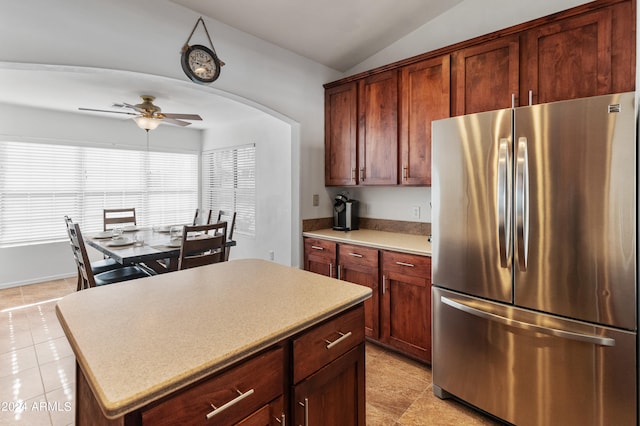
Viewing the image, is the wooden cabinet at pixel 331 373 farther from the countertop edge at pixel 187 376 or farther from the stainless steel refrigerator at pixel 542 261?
the stainless steel refrigerator at pixel 542 261

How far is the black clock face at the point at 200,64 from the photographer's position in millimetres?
2404

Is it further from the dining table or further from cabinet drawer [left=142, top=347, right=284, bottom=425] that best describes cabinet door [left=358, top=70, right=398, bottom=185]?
cabinet drawer [left=142, top=347, right=284, bottom=425]

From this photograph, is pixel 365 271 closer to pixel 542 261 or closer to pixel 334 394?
pixel 542 261

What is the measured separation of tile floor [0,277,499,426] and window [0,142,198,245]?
6.38ft

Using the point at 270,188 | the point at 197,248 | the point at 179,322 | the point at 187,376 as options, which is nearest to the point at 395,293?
the point at 197,248

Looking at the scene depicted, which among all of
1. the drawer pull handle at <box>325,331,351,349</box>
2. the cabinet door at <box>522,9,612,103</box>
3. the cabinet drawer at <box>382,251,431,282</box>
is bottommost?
the drawer pull handle at <box>325,331,351,349</box>

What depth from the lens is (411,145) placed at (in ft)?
8.98

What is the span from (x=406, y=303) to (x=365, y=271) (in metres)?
0.43

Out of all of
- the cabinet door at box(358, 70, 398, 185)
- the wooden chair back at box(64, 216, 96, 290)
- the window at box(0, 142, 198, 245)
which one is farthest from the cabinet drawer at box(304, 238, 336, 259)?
the window at box(0, 142, 198, 245)

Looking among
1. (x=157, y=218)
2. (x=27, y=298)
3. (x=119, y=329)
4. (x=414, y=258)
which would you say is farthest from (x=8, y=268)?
(x=414, y=258)

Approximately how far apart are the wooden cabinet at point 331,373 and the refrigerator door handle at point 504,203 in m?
0.96

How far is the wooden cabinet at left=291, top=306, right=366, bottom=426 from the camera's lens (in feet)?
3.51

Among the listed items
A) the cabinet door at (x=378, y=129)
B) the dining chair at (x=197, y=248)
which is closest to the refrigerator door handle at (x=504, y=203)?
the cabinet door at (x=378, y=129)

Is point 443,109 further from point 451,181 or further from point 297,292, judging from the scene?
point 297,292
